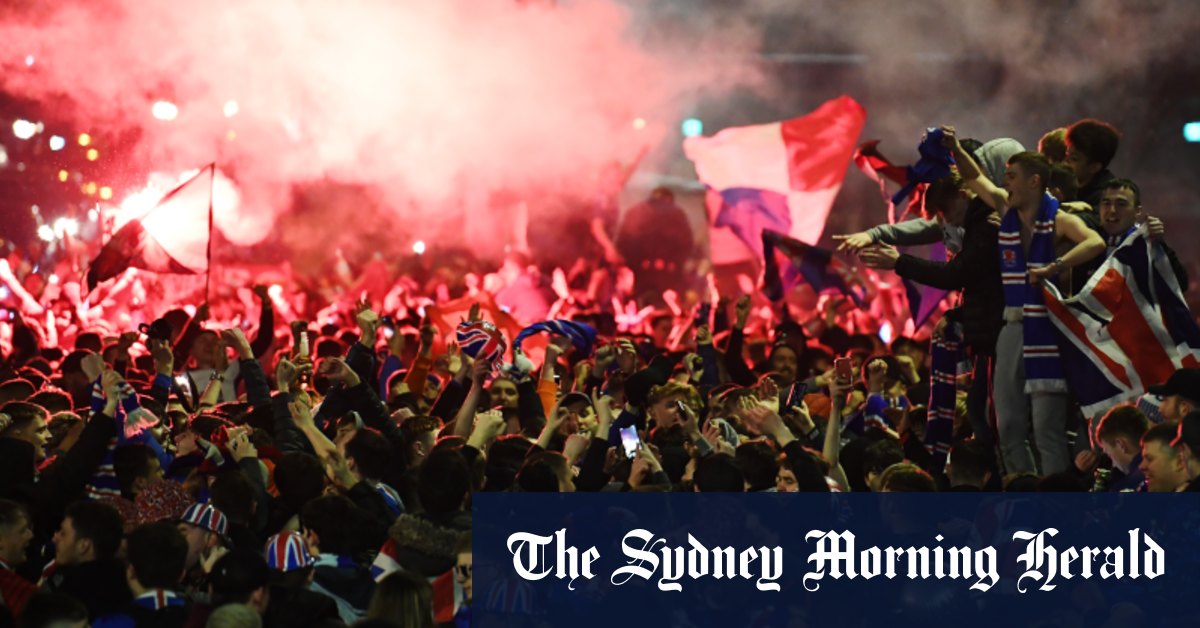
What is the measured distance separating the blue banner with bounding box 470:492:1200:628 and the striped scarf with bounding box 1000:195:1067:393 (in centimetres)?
166

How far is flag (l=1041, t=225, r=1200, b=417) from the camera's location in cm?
668

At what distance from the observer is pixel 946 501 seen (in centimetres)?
529

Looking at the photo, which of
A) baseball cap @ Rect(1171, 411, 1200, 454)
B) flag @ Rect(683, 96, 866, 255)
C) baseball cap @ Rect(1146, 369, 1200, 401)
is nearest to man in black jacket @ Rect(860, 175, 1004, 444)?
baseball cap @ Rect(1146, 369, 1200, 401)

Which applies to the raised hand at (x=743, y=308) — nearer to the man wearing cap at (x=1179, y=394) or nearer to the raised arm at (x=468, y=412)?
the raised arm at (x=468, y=412)

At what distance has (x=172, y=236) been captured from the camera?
12734 mm

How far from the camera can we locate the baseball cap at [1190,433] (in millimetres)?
5125

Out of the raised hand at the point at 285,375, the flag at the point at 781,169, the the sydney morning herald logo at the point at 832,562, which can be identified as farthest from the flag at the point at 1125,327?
the flag at the point at 781,169

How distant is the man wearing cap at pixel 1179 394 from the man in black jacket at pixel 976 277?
1077mm

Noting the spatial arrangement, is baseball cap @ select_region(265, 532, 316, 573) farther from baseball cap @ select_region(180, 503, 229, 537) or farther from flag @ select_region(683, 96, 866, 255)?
flag @ select_region(683, 96, 866, 255)

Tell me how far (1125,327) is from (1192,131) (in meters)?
17.0

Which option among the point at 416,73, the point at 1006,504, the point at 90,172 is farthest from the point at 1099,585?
the point at 90,172

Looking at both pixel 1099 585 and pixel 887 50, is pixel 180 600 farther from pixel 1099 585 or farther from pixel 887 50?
pixel 887 50

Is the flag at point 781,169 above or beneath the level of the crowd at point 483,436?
above

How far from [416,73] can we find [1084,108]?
288 inches
